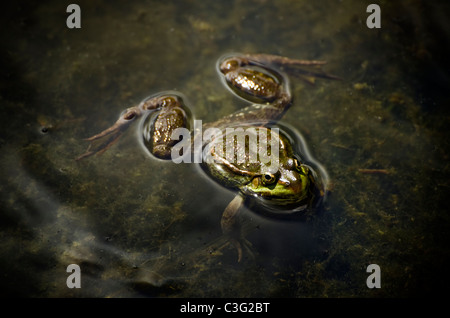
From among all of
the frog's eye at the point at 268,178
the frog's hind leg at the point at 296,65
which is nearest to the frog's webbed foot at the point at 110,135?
the frog's hind leg at the point at 296,65

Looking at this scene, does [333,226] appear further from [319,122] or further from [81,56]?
[81,56]

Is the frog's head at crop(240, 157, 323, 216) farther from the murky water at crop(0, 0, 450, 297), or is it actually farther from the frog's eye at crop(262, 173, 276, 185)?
the murky water at crop(0, 0, 450, 297)

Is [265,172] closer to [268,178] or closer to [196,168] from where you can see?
[268,178]

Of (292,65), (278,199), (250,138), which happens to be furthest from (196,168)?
(292,65)

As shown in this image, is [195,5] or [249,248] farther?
[195,5]
